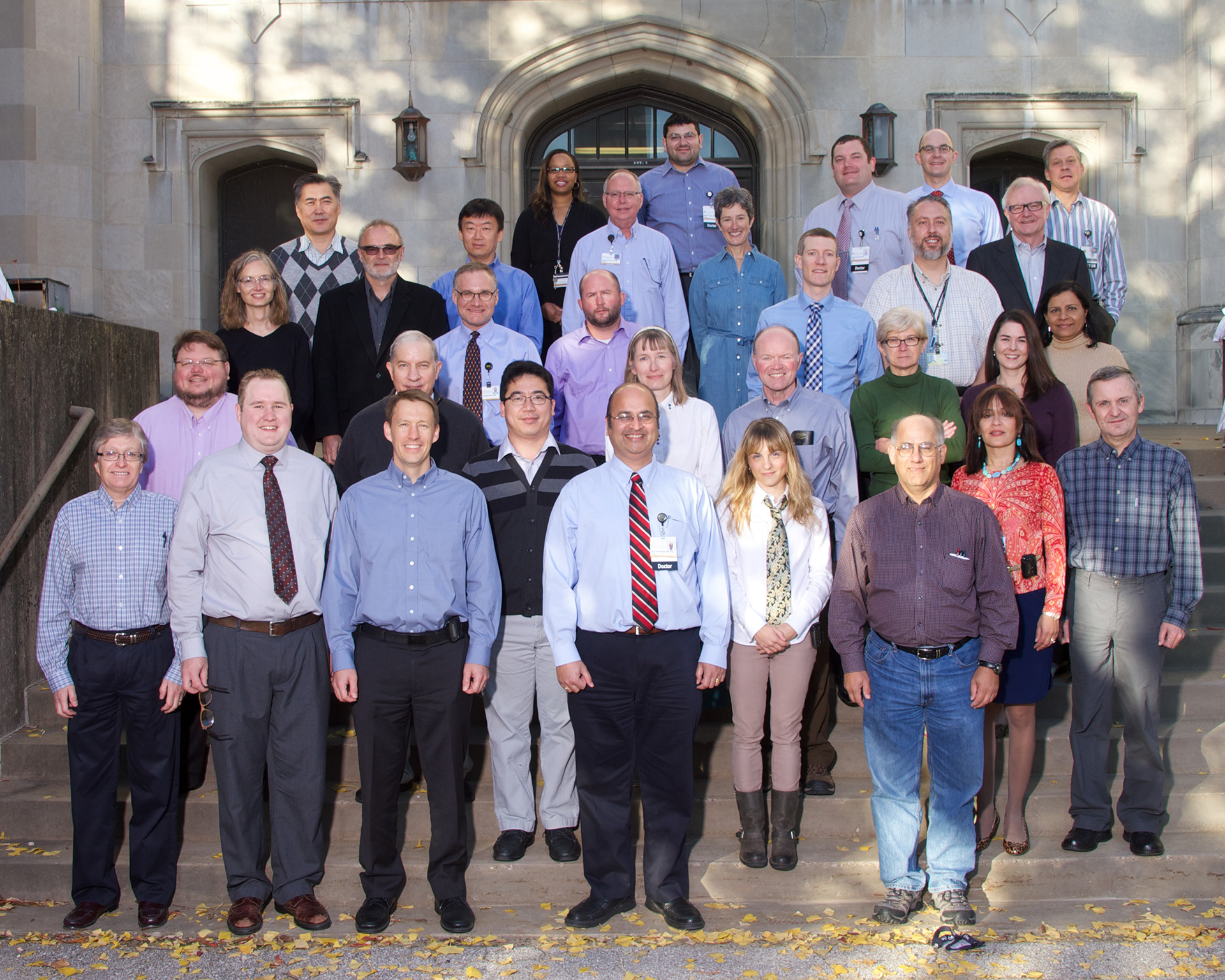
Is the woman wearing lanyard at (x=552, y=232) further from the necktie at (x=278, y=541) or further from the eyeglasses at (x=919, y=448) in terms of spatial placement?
the eyeglasses at (x=919, y=448)

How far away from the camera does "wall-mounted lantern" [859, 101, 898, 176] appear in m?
9.52

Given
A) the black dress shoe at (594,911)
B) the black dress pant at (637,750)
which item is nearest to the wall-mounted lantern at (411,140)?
the black dress pant at (637,750)

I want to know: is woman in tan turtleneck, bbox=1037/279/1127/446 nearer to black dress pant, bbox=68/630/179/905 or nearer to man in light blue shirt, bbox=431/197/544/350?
man in light blue shirt, bbox=431/197/544/350

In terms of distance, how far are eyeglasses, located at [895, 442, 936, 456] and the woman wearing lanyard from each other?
11.1ft

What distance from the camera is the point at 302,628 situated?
4215 millimetres

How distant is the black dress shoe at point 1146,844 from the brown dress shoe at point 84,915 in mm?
4087

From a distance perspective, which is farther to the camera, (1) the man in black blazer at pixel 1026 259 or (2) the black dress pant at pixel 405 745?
(1) the man in black blazer at pixel 1026 259

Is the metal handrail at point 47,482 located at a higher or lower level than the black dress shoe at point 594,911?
higher

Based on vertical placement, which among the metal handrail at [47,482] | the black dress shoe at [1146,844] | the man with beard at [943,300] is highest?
the man with beard at [943,300]

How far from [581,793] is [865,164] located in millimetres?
4454

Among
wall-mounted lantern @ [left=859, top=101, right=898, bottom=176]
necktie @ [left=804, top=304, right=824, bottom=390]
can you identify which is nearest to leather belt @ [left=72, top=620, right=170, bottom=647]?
necktie @ [left=804, top=304, right=824, bottom=390]

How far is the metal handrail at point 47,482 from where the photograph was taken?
523cm

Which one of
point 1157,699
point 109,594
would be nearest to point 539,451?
point 109,594

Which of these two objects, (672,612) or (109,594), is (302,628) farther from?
(672,612)
